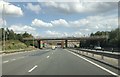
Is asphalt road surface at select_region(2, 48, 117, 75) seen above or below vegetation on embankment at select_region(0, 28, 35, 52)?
below

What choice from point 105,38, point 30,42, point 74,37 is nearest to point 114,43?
point 105,38

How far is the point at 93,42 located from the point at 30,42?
Answer: 127 ft

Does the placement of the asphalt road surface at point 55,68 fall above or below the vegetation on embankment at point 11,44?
below

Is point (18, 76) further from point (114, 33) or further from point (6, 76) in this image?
point (114, 33)

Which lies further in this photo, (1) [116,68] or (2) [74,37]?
(2) [74,37]

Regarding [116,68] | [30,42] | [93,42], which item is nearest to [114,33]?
[93,42]

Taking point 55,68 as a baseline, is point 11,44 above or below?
above

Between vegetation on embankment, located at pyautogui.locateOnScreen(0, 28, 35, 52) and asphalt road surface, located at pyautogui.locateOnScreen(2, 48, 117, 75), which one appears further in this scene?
vegetation on embankment, located at pyautogui.locateOnScreen(0, 28, 35, 52)

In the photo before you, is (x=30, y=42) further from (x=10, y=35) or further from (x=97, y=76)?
(x=97, y=76)

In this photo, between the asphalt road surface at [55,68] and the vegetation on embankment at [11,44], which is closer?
the asphalt road surface at [55,68]

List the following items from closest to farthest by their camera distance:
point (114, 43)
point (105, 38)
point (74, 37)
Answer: point (114, 43) < point (105, 38) < point (74, 37)

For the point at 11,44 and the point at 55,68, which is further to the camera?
the point at 11,44

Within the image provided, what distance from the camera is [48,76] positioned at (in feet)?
45.2

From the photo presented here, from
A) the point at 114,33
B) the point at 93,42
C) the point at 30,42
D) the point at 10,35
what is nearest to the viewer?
the point at 114,33
